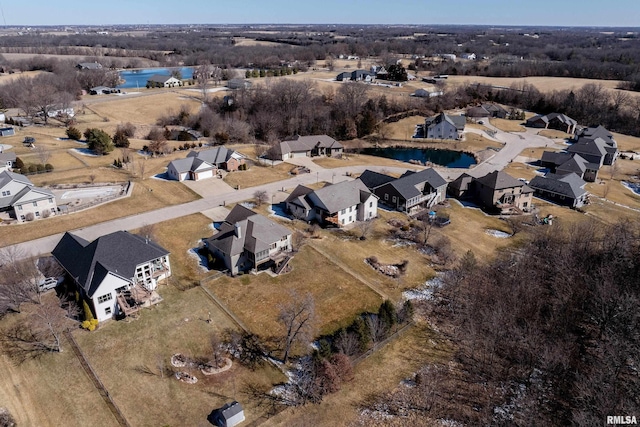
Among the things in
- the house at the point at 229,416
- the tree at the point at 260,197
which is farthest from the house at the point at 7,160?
the house at the point at 229,416

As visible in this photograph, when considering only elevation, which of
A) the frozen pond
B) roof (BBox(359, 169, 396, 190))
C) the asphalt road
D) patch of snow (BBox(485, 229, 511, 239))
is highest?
roof (BBox(359, 169, 396, 190))

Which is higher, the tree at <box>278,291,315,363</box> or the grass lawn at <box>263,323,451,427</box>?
the tree at <box>278,291,315,363</box>

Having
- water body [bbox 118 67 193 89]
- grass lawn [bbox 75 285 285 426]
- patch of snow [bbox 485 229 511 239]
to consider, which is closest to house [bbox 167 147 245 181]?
grass lawn [bbox 75 285 285 426]

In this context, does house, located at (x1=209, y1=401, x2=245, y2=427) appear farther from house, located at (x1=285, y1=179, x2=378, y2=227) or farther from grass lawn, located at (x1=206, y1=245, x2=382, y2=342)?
house, located at (x1=285, y1=179, x2=378, y2=227)

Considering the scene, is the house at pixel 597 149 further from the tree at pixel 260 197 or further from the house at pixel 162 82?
the house at pixel 162 82

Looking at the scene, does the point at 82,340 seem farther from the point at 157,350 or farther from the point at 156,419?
the point at 156,419
